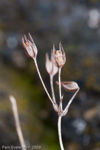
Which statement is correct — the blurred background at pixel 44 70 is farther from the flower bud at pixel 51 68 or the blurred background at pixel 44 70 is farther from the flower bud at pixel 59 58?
the flower bud at pixel 59 58

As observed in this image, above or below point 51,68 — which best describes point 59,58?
above

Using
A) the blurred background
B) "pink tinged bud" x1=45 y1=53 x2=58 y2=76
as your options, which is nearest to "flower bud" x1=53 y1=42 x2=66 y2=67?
"pink tinged bud" x1=45 y1=53 x2=58 y2=76

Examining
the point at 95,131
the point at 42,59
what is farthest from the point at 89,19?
the point at 95,131

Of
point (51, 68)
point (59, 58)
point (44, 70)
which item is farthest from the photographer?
point (44, 70)

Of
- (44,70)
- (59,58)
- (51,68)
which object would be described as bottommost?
(44,70)

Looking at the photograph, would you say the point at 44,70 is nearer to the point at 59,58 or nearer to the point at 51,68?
the point at 51,68

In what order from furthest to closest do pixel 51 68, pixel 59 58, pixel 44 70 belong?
pixel 44 70 → pixel 51 68 → pixel 59 58

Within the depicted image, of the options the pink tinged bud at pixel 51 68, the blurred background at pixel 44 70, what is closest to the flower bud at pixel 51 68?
the pink tinged bud at pixel 51 68

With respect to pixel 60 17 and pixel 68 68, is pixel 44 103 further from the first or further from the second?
pixel 60 17

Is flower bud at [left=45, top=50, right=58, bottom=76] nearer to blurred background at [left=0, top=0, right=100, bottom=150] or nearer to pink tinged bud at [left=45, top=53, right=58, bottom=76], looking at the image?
pink tinged bud at [left=45, top=53, right=58, bottom=76]

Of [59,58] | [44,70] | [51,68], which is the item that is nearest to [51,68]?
[51,68]
